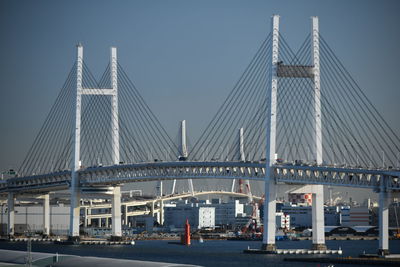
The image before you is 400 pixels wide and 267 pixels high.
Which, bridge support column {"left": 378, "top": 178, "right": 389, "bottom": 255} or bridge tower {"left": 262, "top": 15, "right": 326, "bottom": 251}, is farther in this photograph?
bridge tower {"left": 262, "top": 15, "right": 326, "bottom": 251}

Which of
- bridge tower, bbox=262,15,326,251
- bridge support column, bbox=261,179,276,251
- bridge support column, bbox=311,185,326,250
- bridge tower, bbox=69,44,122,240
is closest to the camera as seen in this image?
bridge tower, bbox=262,15,326,251

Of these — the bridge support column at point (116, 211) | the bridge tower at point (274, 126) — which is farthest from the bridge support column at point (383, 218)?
the bridge support column at point (116, 211)

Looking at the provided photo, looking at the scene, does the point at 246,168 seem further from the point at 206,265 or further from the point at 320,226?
the point at 206,265

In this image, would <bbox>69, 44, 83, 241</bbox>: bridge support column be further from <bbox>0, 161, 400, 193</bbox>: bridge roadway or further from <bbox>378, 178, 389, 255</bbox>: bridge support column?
<bbox>378, 178, 389, 255</bbox>: bridge support column

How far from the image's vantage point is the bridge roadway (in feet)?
211

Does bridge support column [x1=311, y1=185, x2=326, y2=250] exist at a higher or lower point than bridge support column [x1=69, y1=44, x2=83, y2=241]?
lower

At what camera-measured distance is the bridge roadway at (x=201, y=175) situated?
64.2 metres

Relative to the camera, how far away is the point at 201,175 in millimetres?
79688

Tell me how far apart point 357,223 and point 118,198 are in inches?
3408

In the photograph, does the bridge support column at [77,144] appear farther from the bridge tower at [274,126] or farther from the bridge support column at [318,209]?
the bridge support column at [318,209]

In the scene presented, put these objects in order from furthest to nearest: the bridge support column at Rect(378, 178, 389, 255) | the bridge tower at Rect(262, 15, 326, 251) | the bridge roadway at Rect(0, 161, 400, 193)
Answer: the bridge tower at Rect(262, 15, 326, 251)
the bridge roadway at Rect(0, 161, 400, 193)
the bridge support column at Rect(378, 178, 389, 255)

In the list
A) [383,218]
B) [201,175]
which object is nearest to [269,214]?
[383,218]

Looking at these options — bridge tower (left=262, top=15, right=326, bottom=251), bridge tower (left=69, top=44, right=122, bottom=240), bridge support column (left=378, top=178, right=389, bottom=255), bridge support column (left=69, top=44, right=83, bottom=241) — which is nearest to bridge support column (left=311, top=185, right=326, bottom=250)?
bridge tower (left=262, top=15, right=326, bottom=251)

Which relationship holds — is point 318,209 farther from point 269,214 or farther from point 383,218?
point 383,218
